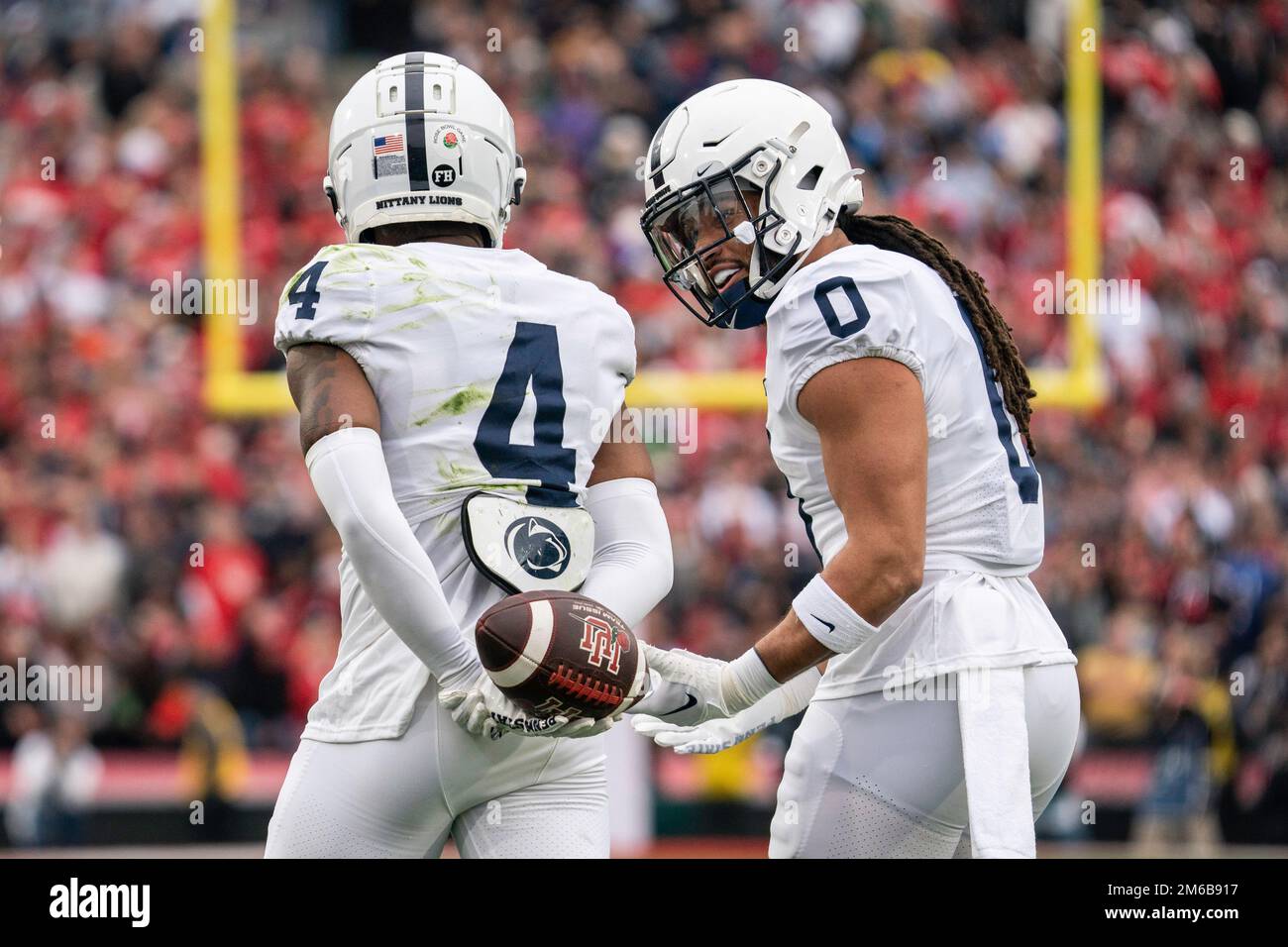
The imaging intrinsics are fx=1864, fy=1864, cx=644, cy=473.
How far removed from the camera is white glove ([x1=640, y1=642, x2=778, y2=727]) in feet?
10.3

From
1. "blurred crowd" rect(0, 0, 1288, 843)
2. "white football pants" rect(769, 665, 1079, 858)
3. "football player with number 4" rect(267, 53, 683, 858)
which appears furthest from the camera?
"blurred crowd" rect(0, 0, 1288, 843)

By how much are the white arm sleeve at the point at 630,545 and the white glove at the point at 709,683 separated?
97 mm

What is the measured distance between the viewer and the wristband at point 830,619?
118 inches

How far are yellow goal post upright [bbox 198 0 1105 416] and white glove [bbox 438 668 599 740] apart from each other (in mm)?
5894

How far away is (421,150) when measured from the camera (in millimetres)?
3117

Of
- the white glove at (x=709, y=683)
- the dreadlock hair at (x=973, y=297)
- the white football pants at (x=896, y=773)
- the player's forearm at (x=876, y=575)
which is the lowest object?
the white football pants at (x=896, y=773)

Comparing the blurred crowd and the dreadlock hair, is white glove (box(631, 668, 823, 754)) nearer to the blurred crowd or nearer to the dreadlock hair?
the dreadlock hair

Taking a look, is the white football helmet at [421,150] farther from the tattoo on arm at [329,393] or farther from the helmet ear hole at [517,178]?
the tattoo on arm at [329,393]

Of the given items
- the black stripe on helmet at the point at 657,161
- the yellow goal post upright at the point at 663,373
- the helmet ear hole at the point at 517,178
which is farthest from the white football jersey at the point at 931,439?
the yellow goal post upright at the point at 663,373

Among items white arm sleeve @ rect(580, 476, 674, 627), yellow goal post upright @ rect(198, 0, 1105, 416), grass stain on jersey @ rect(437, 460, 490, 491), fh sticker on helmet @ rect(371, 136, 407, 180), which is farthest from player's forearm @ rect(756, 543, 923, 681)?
yellow goal post upright @ rect(198, 0, 1105, 416)

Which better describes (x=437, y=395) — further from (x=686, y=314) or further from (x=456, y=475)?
(x=686, y=314)

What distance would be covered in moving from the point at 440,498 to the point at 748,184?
2.75ft
